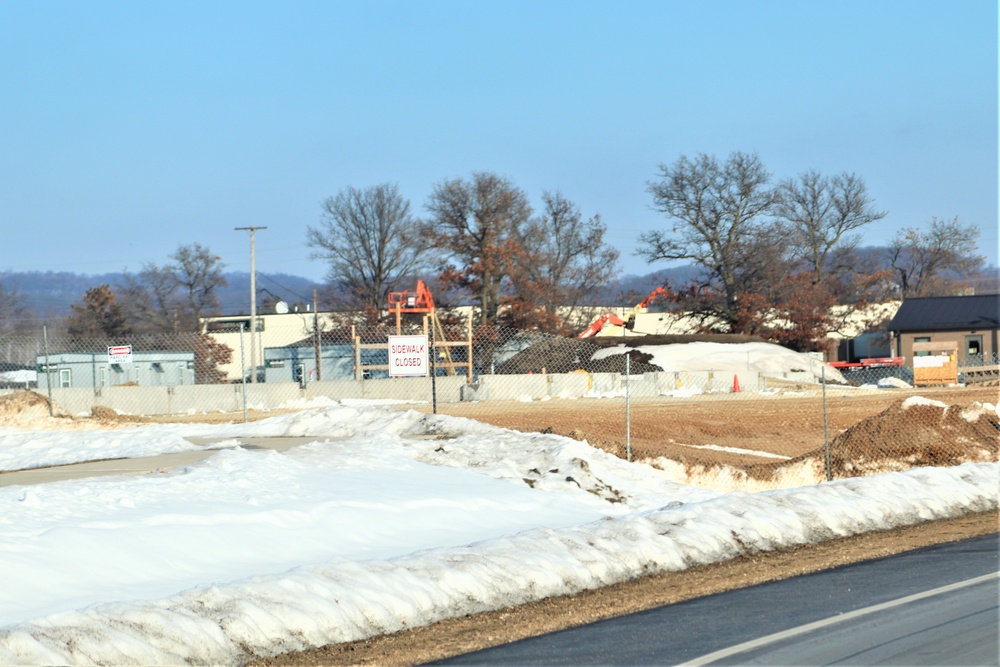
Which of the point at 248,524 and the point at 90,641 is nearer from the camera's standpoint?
the point at 90,641

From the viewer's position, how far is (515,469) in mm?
15273

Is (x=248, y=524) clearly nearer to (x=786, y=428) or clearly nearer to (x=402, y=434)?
(x=402, y=434)

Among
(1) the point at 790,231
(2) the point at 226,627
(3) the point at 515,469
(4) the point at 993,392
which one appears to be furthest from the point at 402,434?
(1) the point at 790,231

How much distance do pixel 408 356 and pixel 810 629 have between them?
49.7ft

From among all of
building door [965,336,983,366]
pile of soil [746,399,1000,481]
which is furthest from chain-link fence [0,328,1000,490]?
building door [965,336,983,366]

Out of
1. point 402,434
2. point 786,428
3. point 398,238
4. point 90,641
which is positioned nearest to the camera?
point 90,641

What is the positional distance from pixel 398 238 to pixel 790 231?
2743cm

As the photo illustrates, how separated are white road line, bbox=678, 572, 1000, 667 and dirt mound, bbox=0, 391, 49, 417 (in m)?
26.2

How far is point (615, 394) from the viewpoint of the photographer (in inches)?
1731

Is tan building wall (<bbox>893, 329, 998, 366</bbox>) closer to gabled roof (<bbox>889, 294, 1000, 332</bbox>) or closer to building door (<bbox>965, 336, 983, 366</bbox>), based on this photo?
building door (<bbox>965, 336, 983, 366</bbox>)

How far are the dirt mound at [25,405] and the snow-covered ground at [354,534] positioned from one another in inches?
522

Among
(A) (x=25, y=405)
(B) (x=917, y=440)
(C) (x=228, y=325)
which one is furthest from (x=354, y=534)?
(C) (x=228, y=325)

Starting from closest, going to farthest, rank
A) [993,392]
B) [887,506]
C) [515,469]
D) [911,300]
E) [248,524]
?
[248,524] < [887,506] < [515,469] < [993,392] < [911,300]

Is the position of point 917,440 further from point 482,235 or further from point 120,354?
point 482,235
